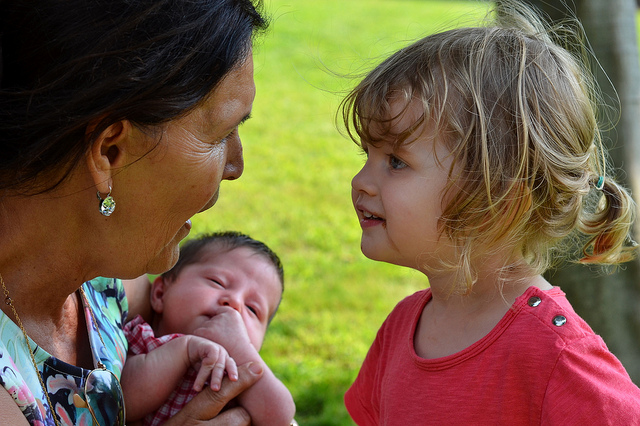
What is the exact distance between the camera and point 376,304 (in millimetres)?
5289

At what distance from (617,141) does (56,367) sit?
92.9 inches

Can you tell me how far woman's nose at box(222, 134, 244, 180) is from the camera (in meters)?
1.92

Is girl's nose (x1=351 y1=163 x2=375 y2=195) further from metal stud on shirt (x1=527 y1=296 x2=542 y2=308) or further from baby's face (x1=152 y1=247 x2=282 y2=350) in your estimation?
baby's face (x1=152 y1=247 x2=282 y2=350)

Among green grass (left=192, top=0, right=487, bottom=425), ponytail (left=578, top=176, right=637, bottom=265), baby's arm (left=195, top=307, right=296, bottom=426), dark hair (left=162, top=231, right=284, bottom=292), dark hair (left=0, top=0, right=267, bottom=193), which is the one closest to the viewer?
dark hair (left=0, top=0, right=267, bottom=193)

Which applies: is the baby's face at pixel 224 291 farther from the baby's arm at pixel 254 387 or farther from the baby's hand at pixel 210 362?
the baby's hand at pixel 210 362

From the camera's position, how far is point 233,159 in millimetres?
1955

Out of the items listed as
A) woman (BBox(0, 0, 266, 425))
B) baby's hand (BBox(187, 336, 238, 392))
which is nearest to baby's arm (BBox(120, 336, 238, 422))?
baby's hand (BBox(187, 336, 238, 392))

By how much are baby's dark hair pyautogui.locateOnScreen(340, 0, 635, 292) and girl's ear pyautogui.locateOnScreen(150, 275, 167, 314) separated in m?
1.07

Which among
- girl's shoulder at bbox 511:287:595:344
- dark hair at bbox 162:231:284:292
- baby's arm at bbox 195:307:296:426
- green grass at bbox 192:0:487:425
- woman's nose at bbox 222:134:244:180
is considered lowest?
green grass at bbox 192:0:487:425

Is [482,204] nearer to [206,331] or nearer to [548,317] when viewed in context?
[548,317]

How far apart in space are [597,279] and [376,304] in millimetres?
2393

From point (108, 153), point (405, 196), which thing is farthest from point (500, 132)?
point (108, 153)

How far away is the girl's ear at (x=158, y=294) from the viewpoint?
2.59 m

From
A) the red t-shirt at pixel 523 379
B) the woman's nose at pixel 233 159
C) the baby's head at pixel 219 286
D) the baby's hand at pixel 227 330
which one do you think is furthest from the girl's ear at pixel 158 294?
the red t-shirt at pixel 523 379
